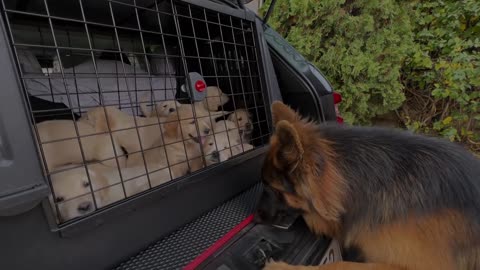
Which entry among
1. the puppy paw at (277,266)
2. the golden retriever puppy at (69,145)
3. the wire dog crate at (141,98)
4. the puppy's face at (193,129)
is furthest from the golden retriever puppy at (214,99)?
the puppy paw at (277,266)

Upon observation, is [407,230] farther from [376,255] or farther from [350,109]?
[350,109]

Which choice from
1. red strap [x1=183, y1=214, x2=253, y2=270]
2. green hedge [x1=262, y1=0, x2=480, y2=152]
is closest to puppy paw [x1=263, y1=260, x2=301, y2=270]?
red strap [x1=183, y1=214, x2=253, y2=270]

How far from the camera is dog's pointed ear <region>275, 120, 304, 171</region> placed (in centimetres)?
108

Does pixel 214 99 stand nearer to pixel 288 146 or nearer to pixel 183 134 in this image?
pixel 183 134

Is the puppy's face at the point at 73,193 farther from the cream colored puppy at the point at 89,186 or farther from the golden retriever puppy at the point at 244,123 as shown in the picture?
the golden retriever puppy at the point at 244,123

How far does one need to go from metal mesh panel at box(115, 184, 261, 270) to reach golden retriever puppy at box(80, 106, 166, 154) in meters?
0.62

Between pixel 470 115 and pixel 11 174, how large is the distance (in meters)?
4.91

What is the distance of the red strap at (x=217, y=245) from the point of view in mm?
994

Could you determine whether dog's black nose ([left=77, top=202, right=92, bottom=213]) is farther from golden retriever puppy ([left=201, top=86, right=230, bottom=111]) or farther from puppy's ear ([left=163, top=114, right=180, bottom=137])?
golden retriever puppy ([left=201, top=86, right=230, bottom=111])

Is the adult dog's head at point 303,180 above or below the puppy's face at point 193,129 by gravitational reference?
below

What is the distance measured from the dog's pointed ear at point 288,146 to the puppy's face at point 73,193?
31.2 inches

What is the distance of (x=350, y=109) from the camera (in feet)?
13.0

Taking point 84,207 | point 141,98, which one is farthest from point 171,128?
point 84,207

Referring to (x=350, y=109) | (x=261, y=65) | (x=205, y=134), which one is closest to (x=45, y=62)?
(x=205, y=134)
